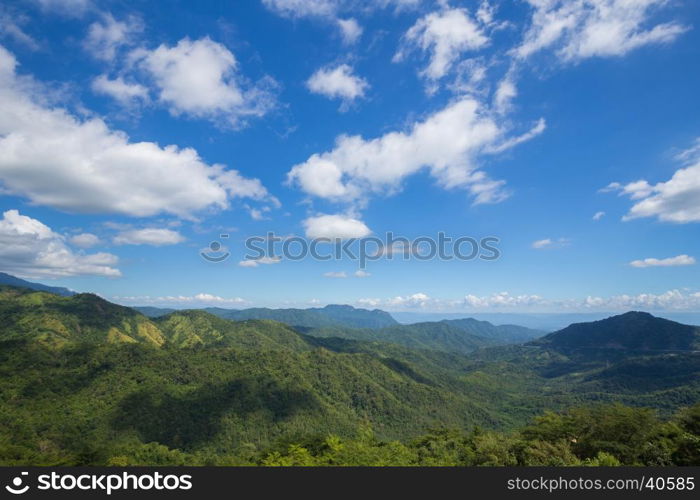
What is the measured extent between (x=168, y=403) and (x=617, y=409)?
18725 centimetres

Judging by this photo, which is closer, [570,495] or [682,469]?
[570,495]

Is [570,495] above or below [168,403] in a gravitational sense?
above

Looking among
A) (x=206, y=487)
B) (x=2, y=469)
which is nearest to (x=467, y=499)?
(x=206, y=487)

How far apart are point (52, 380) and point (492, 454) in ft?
668

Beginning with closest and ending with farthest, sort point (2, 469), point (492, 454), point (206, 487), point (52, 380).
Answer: point (206, 487) < point (2, 469) < point (492, 454) < point (52, 380)

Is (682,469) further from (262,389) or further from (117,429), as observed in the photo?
(262,389)

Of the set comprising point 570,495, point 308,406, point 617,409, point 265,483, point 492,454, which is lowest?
point 308,406

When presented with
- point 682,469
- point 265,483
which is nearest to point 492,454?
point 682,469

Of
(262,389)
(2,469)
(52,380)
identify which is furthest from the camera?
(262,389)

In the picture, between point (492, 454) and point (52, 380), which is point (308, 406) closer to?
point (52, 380)

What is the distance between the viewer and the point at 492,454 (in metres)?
38.7

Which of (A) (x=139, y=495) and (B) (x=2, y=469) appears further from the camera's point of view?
(B) (x=2, y=469)

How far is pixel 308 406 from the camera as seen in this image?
195 m

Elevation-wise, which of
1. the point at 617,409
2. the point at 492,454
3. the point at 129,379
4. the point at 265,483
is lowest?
the point at 129,379
